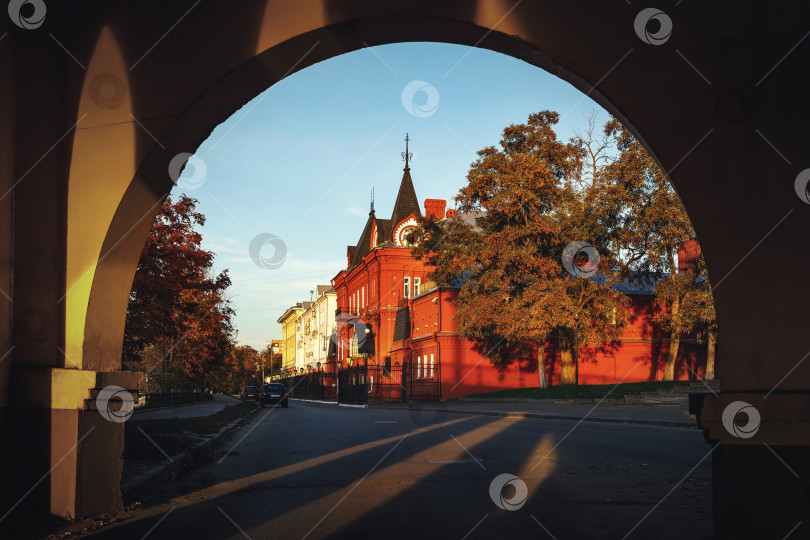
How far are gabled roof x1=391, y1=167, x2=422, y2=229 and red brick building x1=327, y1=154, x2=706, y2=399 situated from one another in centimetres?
9

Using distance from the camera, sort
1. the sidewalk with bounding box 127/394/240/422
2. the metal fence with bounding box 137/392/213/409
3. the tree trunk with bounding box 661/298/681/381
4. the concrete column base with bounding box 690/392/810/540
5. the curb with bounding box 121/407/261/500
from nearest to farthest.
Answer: the concrete column base with bounding box 690/392/810/540 < the curb with bounding box 121/407/261/500 < the sidewalk with bounding box 127/394/240/422 < the metal fence with bounding box 137/392/213/409 < the tree trunk with bounding box 661/298/681/381

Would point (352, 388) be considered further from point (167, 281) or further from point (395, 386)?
point (167, 281)

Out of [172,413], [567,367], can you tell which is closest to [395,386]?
[567,367]

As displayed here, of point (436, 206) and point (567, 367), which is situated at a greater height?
point (436, 206)

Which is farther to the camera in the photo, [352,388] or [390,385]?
[352,388]

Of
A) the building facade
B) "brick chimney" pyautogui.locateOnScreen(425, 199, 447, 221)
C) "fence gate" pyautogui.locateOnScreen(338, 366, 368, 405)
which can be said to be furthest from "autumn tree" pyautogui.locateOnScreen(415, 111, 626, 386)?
the building facade

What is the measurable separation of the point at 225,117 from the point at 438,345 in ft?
136

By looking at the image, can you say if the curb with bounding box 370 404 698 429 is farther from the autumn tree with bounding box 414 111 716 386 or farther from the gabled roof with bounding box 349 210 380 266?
the gabled roof with bounding box 349 210 380 266

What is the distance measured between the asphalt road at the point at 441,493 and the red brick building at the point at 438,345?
29.9 meters

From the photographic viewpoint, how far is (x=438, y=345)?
47.2 metres

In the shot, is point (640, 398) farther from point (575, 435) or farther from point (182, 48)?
point (182, 48)

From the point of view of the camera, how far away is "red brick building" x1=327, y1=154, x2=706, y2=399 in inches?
1844

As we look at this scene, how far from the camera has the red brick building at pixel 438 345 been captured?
46844mm

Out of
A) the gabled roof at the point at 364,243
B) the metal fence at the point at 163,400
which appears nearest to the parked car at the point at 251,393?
the gabled roof at the point at 364,243
